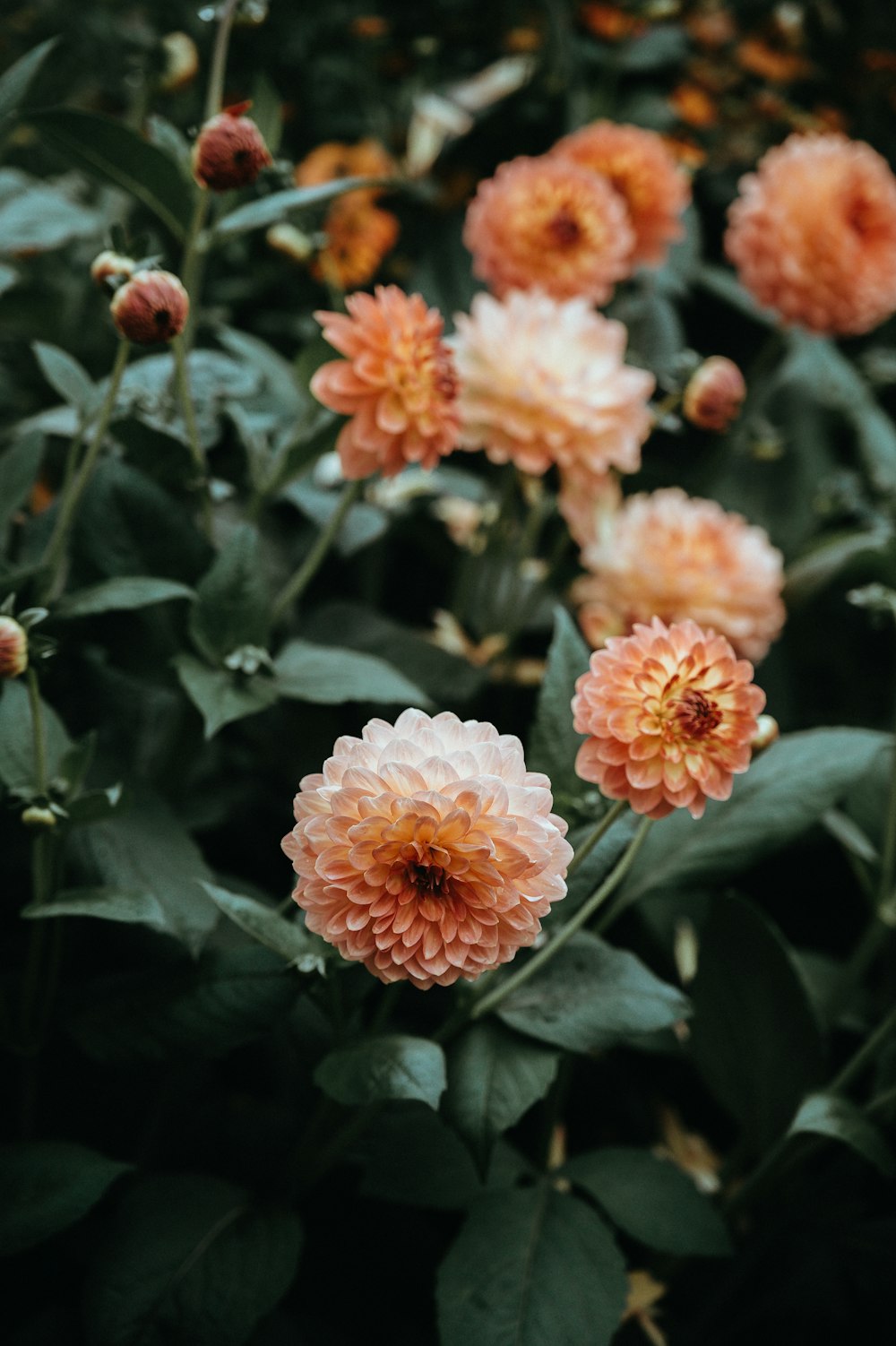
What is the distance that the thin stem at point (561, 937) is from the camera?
56cm

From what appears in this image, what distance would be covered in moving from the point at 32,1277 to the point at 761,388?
1077mm

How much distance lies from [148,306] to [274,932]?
337mm

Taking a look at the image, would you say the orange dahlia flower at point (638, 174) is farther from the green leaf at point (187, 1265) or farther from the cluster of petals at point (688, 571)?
the green leaf at point (187, 1265)

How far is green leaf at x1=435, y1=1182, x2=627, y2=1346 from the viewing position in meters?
0.60

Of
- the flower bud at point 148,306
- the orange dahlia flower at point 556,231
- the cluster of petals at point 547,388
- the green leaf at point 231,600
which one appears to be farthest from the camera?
the orange dahlia flower at point 556,231

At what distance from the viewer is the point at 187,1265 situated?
24.9 inches

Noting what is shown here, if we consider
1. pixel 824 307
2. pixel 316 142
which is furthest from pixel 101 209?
pixel 824 307

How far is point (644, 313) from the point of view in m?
1.19

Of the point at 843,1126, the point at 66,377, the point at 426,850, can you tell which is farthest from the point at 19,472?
the point at 843,1126

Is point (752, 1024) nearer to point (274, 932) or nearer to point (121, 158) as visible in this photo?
point (274, 932)

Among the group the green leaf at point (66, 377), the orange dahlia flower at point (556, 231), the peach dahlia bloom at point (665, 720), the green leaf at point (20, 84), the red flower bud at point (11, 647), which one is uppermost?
the green leaf at point (20, 84)

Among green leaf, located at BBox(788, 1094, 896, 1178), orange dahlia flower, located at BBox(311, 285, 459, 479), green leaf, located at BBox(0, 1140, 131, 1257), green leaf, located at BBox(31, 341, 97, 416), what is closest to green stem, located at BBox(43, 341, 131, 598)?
green leaf, located at BBox(31, 341, 97, 416)

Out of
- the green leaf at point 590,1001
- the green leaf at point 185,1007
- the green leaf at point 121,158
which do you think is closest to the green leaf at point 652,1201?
the green leaf at point 590,1001

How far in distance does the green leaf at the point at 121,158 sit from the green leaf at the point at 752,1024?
61 cm
